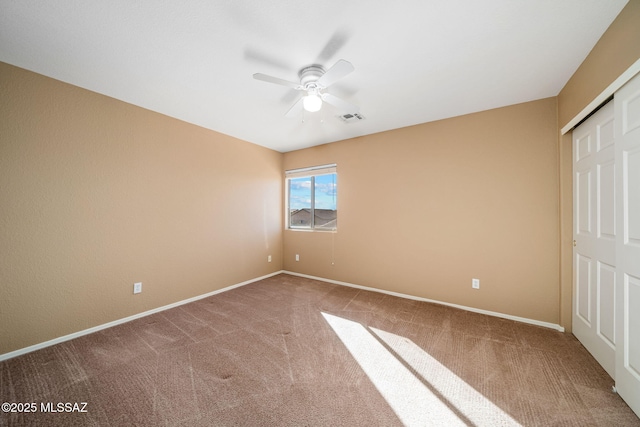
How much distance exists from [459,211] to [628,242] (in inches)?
58.0

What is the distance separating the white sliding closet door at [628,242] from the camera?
1.37 m

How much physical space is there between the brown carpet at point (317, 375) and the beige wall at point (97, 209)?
0.38m

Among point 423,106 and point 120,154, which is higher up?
point 423,106

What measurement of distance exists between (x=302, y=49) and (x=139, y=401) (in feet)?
9.03

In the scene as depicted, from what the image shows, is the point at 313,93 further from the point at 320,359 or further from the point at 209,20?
the point at 320,359

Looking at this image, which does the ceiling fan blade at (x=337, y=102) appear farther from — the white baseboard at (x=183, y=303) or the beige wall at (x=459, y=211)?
the white baseboard at (x=183, y=303)

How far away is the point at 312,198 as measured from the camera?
174 inches

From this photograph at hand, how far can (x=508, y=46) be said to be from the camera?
1699 mm

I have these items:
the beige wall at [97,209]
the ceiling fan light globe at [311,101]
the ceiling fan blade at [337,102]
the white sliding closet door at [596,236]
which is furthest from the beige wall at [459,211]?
the beige wall at [97,209]

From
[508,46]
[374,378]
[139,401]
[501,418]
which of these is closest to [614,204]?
[508,46]

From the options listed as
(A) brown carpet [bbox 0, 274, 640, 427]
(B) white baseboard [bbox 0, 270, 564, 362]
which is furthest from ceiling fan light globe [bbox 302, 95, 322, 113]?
(B) white baseboard [bbox 0, 270, 564, 362]

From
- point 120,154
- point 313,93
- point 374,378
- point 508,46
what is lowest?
point 374,378

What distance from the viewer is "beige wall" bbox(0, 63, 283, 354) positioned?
1946mm

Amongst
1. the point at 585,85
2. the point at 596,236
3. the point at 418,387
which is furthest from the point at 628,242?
the point at 418,387
